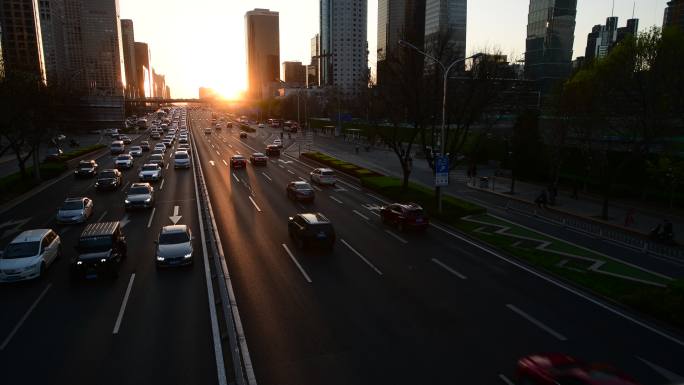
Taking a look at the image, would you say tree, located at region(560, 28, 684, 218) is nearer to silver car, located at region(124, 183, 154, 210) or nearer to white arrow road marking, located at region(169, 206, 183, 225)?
white arrow road marking, located at region(169, 206, 183, 225)

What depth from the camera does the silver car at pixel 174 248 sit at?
766 inches

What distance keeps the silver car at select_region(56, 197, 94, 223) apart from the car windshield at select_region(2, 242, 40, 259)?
9195mm

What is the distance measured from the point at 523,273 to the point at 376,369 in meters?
10.8

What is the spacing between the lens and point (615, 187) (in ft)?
129

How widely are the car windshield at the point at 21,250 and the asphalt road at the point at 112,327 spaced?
1219 mm

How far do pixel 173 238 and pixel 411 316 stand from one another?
1155cm

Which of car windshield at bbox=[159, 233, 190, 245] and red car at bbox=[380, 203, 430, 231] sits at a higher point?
car windshield at bbox=[159, 233, 190, 245]

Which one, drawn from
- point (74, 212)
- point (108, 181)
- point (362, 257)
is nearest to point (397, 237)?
point (362, 257)

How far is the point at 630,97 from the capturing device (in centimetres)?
3050

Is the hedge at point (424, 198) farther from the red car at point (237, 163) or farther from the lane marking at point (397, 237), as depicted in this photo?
the red car at point (237, 163)

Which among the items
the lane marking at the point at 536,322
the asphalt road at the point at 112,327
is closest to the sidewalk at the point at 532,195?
the lane marking at the point at 536,322

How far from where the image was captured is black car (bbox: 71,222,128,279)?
18141 millimetres

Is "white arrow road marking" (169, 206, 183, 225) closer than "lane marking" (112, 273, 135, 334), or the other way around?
"lane marking" (112, 273, 135, 334)

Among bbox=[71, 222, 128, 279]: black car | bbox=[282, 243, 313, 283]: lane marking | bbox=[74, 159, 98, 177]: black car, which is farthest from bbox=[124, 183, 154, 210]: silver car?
bbox=[74, 159, 98, 177]: black car
